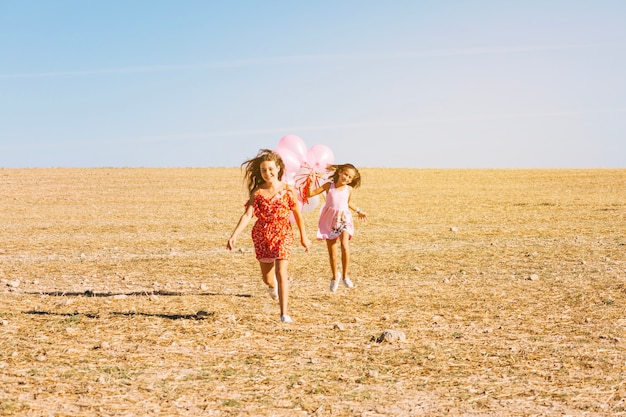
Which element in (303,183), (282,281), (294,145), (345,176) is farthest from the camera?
(345,176)

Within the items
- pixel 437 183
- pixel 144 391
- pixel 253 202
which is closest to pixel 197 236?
pixel 253 202

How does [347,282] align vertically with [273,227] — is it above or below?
below

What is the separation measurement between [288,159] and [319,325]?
2.57m

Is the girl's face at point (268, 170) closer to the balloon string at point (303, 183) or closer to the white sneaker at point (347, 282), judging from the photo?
the balloon string at point (303, 183)

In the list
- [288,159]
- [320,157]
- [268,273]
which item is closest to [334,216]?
[320,157]

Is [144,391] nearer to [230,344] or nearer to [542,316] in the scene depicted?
[230,344]

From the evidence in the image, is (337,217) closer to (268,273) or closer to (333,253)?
(333,253)

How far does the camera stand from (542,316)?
8.03m

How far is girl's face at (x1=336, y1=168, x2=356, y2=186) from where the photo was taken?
387 inches

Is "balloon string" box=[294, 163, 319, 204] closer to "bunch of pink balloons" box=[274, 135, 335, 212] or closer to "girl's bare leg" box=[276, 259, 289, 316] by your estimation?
"bunch of pink balloons" box=[274, 135, 335, 212]

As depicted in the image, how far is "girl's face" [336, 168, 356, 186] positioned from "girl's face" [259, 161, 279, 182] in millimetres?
2132

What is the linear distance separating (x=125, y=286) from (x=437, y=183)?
2956 centimetres

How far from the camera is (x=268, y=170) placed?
777 centimetres

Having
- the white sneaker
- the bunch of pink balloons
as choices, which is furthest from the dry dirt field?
the bunch of pink balloons
